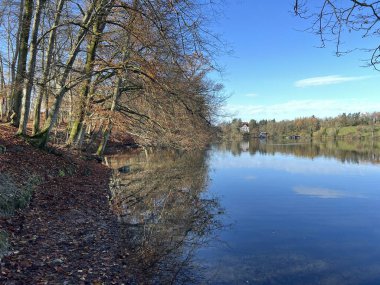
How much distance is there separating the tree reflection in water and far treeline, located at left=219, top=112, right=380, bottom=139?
90.7m

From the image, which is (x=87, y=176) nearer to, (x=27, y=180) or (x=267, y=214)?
(x=27, y=180)

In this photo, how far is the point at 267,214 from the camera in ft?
43.7

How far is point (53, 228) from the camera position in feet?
27.1

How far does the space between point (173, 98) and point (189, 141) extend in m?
10.5

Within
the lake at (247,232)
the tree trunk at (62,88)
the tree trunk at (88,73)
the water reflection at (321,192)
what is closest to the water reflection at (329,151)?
the water reflection at (321,192)

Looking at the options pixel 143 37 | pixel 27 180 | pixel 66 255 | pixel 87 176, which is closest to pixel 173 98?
pixel 143 37

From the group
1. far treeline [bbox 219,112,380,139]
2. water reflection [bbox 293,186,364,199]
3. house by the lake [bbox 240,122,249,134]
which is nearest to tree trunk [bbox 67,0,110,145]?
water reflection [bbox 293,186,364,199]

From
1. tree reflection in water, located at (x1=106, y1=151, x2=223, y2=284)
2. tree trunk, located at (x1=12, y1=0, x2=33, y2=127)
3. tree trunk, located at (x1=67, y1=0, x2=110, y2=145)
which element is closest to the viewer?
tree reflection in water, located at (x1=106, y1=151, x2=223, y2=284)

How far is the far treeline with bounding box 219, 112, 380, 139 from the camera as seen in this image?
373ft

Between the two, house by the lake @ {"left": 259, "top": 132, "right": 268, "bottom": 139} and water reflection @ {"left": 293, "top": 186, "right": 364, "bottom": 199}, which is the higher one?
house by the lake @ {"left": 259, "top": 132, "right": 268, "bottom": 139}

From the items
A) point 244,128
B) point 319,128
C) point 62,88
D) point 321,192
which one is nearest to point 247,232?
point 321,192

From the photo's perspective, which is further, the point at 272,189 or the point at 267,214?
the point at 272,189

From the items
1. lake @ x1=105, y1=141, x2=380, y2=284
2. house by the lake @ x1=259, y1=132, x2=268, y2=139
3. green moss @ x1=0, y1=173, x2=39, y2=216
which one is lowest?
lake @ x1=105, y1=141, x2=380, y2=284

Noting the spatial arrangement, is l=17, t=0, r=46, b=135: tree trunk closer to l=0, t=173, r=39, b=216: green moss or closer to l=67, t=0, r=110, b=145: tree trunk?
l=67, t=0, r=110, b=145: tree trunk
